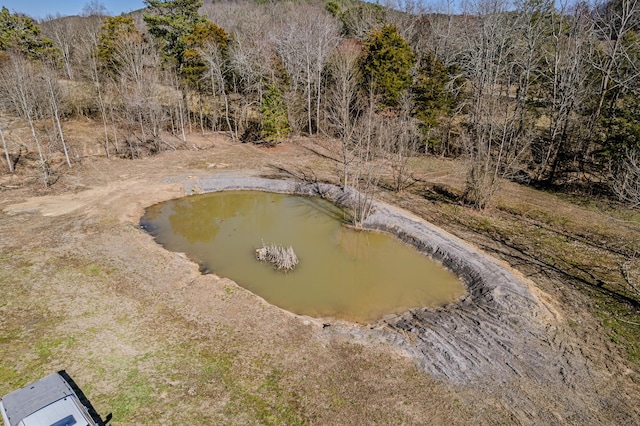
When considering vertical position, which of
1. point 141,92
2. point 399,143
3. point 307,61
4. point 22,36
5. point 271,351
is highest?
point 22,36

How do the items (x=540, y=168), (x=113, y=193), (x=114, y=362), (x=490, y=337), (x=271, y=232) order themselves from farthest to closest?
(x=540, y=168) < (x=113, y=193) < (x=271, y=232) < (x=490, y=337) < (x=114, y=362)

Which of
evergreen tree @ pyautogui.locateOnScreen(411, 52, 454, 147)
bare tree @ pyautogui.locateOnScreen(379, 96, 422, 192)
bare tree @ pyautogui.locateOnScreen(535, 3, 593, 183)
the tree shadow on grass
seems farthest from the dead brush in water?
bare tree @ pyautogui.locateOnScreen(535, 3, 593, 183)

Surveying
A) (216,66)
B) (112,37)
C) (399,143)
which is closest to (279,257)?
(399,143)

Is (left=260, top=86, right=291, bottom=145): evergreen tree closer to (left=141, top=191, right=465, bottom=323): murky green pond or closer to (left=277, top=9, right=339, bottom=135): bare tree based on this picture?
(left=277, top=9, right=339, bottom=135): bare tree

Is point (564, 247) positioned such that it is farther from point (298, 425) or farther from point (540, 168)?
point (298, 425)

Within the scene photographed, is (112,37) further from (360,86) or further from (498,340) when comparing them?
(498,340)

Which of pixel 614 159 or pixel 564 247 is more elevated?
pixel 614 159

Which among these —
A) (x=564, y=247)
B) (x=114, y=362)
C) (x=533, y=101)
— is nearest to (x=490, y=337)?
(x=564, y=247)
